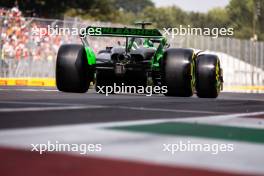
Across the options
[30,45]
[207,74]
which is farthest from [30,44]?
[207,74]

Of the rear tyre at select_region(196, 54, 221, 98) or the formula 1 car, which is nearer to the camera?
the formula 1 car

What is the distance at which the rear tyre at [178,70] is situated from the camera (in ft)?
33.1

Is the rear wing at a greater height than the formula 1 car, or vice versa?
the rear wing

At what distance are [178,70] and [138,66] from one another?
101 cm

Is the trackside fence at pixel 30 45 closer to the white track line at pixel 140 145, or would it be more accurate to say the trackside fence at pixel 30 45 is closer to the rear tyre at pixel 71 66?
the rear tyre at pixel 71 66

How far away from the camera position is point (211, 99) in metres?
11.1

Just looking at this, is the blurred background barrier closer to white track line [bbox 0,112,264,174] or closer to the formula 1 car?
the formula 1 car

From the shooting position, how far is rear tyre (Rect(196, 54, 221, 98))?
10.6 metres

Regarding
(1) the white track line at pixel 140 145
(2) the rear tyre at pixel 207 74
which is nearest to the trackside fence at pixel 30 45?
(2) the rear tyre at pixel 207 74

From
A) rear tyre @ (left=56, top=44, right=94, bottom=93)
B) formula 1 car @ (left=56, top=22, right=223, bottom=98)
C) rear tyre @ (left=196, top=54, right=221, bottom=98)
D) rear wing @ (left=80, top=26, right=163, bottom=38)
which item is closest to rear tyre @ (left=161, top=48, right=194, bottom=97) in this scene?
formula 1 car @ (left=56, top=22, right=223, bottom=98)

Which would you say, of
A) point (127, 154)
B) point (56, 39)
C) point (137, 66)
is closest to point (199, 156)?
point (127, 154)

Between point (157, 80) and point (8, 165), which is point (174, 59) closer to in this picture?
point (157, 80)

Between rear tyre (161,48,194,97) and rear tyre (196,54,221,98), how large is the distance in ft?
1.00

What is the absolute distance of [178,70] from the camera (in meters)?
10.1
